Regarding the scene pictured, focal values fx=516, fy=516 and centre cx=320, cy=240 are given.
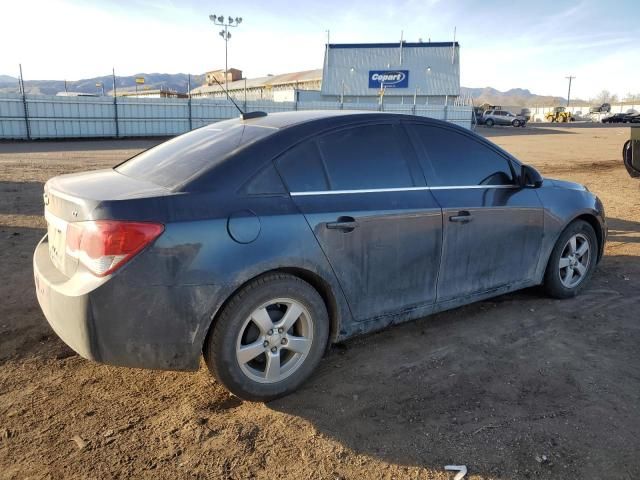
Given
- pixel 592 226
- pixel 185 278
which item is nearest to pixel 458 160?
pixel 592 226

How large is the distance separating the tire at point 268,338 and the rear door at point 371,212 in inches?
11.9

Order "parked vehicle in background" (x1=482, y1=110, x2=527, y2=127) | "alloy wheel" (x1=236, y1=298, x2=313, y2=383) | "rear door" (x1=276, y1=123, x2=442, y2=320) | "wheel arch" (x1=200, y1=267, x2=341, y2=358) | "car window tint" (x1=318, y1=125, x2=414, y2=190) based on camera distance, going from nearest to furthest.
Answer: "wheel arch" (x1=200, y1=267, x2=341, y2=358)
"alloy wheel" (x1=236, y1=298, x2=313, y2=383)
"rear door" (x1=276, y1=123, x2=442, y2=320)
"car window tint" (x1=318, y1=125, x2=414, y2=190)
"parked vehicle in background" (x1=482, y1=110, x2=527, y2=127)

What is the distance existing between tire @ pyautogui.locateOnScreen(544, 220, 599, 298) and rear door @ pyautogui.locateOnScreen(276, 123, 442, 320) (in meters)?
1.52

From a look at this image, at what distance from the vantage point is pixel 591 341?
151 inches

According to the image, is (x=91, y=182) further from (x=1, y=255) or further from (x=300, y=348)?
(x=1, y=255)

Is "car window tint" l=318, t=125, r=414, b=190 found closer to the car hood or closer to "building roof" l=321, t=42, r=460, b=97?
the car hood

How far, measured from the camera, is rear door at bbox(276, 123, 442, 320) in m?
3.10

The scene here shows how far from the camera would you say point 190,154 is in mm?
3240

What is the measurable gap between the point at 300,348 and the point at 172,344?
0.76 m

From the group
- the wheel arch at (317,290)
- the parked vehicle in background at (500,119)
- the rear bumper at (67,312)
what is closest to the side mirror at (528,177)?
the wheel arch at (317,290)

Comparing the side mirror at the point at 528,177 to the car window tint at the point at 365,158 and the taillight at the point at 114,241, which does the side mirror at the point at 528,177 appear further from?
the taillight at the point at 114,241

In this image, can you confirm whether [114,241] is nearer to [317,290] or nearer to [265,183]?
[265,183]

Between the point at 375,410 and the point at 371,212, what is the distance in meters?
1.19

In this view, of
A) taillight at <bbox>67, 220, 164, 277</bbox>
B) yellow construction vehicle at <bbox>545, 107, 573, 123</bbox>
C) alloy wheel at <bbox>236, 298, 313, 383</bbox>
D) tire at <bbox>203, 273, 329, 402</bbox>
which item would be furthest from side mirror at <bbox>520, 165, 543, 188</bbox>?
yellow construction vehicle at <bbox>545, 107, 573, 123</bbox>
